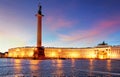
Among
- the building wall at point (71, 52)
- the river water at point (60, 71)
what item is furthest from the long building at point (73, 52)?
the river water at point (60, 71)

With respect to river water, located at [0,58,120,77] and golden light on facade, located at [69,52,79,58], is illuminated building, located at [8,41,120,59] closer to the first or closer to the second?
golden light on facade, located at [69,52,79,58]

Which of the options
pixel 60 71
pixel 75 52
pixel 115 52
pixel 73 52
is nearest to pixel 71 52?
pixel 73 52

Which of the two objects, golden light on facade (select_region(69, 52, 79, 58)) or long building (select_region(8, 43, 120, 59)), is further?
golden light on facade (select_region(69, 52, 79, 58))

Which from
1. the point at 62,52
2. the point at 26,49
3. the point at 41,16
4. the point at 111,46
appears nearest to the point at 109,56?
the point at 111,46

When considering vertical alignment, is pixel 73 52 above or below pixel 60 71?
above

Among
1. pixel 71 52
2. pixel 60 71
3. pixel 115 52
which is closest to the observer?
pixel 60 71

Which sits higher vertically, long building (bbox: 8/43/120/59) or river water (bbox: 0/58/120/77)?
long building (bbox: 8/43/120/59)

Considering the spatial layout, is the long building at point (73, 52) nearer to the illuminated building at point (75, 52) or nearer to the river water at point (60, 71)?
the illuminated building at point (75, 52)

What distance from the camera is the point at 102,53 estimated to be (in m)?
188

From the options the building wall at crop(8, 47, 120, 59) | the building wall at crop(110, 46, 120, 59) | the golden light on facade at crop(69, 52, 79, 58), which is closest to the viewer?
the building wall at crop(110, 46, 120, 59)

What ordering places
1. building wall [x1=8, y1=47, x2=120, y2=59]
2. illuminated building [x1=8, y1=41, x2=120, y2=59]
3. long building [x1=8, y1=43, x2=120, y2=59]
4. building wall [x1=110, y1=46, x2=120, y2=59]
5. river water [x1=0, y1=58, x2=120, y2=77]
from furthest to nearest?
building wall [x1=8, y1=47, x2=120, y2=59], long building [x1=8, y1=43, x2=120, y2=59], illuminated building [x1=8, y1=41, x2=120, y2=59], building wall [x1=110, y1=46, x2=120, y2=59], river water [x1=0, y1=58, x2=120, y2=77]

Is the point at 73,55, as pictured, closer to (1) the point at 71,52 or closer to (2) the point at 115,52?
(1) the point at 71,52

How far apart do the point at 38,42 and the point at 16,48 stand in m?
86.5

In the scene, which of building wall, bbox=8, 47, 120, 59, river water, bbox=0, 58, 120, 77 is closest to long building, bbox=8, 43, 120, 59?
building wall, bbox=8, 47, 120, 59
